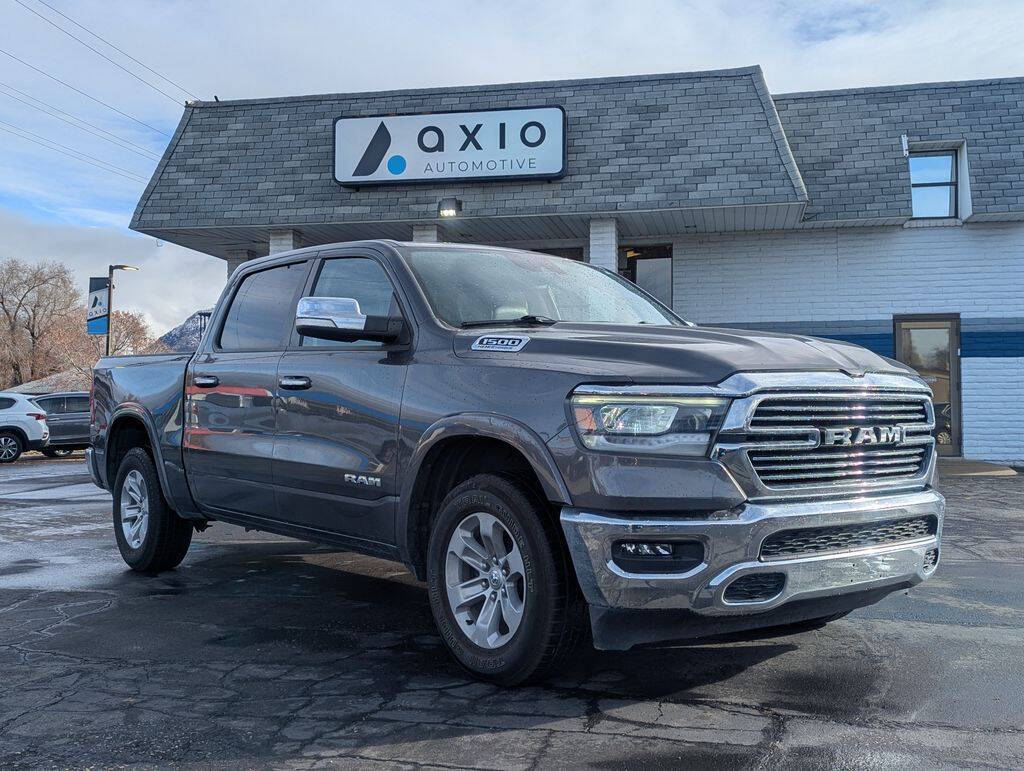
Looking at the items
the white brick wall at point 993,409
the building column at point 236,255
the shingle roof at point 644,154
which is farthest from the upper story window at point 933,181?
the building column at point 236,255

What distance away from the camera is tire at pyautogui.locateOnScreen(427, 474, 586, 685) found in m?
3.85

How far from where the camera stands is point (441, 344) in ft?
14.7

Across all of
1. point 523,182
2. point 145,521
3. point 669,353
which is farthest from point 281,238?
point 669,353

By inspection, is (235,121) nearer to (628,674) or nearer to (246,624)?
(246,624)

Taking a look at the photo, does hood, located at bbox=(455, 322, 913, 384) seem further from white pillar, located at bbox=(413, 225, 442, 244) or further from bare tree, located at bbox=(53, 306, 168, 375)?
bare tree, located at bbox=(53, 306, 168, 375)

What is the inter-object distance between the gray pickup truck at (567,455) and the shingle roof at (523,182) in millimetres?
9677

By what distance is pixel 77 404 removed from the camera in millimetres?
23656

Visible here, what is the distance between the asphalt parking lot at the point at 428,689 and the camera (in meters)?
3.42

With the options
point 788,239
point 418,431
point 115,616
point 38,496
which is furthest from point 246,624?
point 788,239

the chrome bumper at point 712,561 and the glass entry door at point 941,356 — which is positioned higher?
the glass entry door at point 941,356

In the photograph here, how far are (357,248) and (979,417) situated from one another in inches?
543

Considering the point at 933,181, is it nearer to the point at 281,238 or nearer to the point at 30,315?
the point at 281,238

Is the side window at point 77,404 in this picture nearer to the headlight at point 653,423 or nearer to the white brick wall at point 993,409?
the white brick wall at point 993,409

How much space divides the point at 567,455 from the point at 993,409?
47.8 feet
